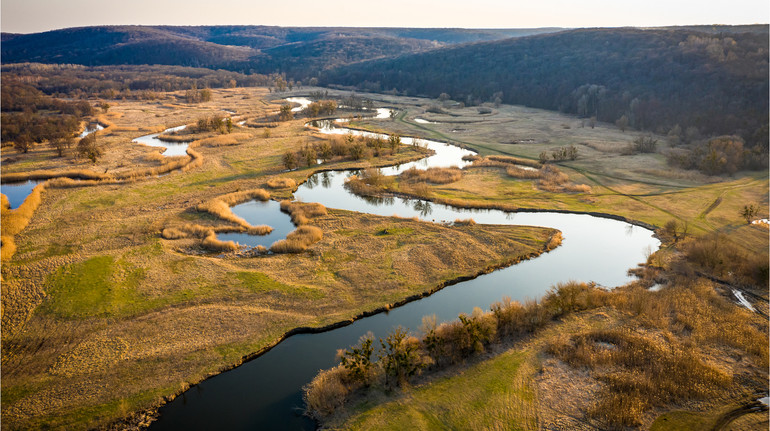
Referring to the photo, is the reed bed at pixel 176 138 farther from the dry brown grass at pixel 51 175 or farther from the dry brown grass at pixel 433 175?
the dry brown grass at pixel 433 175

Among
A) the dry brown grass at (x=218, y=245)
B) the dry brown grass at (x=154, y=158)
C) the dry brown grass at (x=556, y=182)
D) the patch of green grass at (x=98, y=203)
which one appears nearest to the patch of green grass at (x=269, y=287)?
the dry brown grass at (x=218, y=245)

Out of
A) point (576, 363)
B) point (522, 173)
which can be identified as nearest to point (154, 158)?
point (522, 173)

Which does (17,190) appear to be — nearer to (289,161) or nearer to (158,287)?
(289,161)

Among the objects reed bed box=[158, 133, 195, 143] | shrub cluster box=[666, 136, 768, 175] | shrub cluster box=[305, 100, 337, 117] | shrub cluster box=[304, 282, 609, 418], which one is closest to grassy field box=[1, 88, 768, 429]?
shrub cluster box=[304, 282, 609, 418]

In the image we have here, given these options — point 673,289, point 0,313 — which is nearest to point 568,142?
point 673,289

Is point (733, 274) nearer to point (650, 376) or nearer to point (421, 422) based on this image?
point (650, 376)
